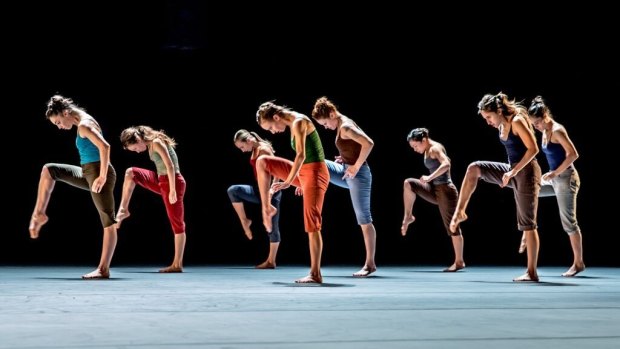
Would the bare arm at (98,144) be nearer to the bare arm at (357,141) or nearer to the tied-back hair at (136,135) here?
the tied-back hair at (136,135)

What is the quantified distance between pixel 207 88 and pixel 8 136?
1.81m

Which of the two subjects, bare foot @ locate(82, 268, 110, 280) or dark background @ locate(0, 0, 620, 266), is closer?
bare foot @ locate(82, 268, 110, 280)

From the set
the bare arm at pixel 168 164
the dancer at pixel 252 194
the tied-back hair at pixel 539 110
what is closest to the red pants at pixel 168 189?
the bare arm at pixel 168 164

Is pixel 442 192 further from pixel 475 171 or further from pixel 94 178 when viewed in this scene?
pixel 94 178

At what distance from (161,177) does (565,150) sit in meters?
2.37

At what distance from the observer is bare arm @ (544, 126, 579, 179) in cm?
452

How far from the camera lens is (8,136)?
7.42m

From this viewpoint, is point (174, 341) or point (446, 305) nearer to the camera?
point (174, 341)

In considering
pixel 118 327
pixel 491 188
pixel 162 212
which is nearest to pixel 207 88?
pixel 162 212

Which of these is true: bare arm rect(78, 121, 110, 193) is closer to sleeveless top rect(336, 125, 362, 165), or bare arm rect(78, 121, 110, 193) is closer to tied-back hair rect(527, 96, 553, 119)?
sleeveless top rect(336, 125, 362, 165)

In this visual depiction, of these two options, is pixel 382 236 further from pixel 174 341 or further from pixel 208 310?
pixel 174 341

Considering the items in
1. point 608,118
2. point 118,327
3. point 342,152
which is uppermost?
point 608,118

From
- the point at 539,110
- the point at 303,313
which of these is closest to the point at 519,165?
the point at 539,110

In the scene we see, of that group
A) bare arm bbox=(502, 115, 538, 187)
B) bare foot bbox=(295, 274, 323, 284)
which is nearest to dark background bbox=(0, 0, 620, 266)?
bare arm bbox=(502, 115, 538, 187)
